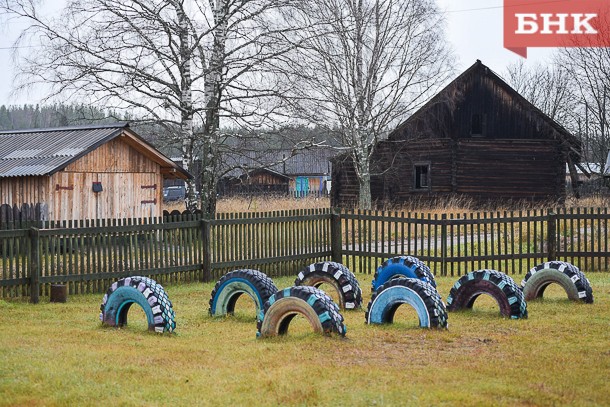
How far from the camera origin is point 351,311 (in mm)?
13844

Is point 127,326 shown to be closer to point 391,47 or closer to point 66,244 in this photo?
point 66,244

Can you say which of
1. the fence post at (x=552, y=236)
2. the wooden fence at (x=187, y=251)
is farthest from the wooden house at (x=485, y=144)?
the fence post at (x=552, y=236)

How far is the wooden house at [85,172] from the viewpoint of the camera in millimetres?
23422

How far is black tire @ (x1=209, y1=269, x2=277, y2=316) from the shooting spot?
12.8 metres

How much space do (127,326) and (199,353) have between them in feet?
8.39

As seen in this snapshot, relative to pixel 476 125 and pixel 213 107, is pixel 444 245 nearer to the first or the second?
pixel 213 107

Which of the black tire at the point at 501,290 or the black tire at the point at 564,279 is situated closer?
the black tire at the point at 501,290

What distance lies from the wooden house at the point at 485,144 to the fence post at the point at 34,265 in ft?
93.3

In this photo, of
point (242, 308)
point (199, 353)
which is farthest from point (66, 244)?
point (199, 353)

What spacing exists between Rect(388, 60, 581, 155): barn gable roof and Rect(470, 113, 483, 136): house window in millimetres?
1833

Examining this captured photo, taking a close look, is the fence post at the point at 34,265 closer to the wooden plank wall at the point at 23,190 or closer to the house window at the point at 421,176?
the wooden plank wall at the point at 23,190

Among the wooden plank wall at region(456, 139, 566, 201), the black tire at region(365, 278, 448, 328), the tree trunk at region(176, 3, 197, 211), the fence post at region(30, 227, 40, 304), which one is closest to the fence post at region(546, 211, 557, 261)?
the black tire at region(365, 278, 448, 328)

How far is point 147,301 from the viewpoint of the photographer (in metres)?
11.6

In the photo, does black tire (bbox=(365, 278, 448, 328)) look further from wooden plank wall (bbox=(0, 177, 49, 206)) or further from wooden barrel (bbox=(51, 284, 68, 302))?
wooden plank wall (bbox=(0, 177, 49, 206))
